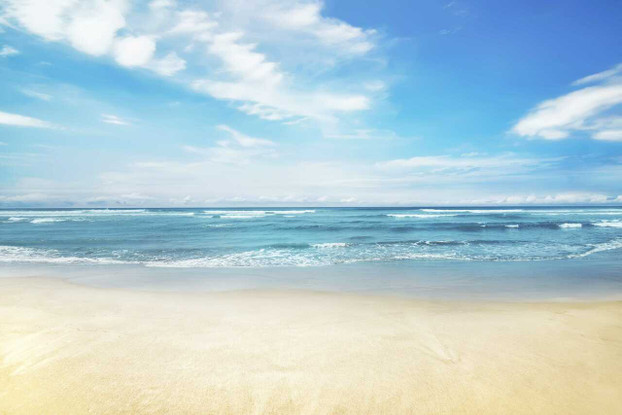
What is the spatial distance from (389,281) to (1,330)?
8006mm

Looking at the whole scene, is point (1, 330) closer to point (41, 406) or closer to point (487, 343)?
point (41, 406)

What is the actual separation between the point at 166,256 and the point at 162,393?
36.1 feet

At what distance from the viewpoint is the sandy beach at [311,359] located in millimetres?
3016

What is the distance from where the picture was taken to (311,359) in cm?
377

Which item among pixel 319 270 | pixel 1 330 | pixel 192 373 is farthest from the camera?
pixel 319 270

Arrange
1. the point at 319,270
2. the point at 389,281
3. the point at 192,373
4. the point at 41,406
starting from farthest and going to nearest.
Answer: the point at 319,270 < the point at 389,281 < the point at 192,373 < the point at 41,406

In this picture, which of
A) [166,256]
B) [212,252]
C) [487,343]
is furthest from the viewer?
[212,252]

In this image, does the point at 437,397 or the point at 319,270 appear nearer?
the point at 437,397

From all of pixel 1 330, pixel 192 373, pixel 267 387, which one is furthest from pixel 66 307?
pixel 267 387

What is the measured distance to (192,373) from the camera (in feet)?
11.4

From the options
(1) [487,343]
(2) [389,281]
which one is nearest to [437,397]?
(1) [487,343]

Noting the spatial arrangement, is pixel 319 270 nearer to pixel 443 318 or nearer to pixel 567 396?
pixel 443 318

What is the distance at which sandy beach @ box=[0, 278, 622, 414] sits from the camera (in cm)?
302

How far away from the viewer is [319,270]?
34.1 feet
